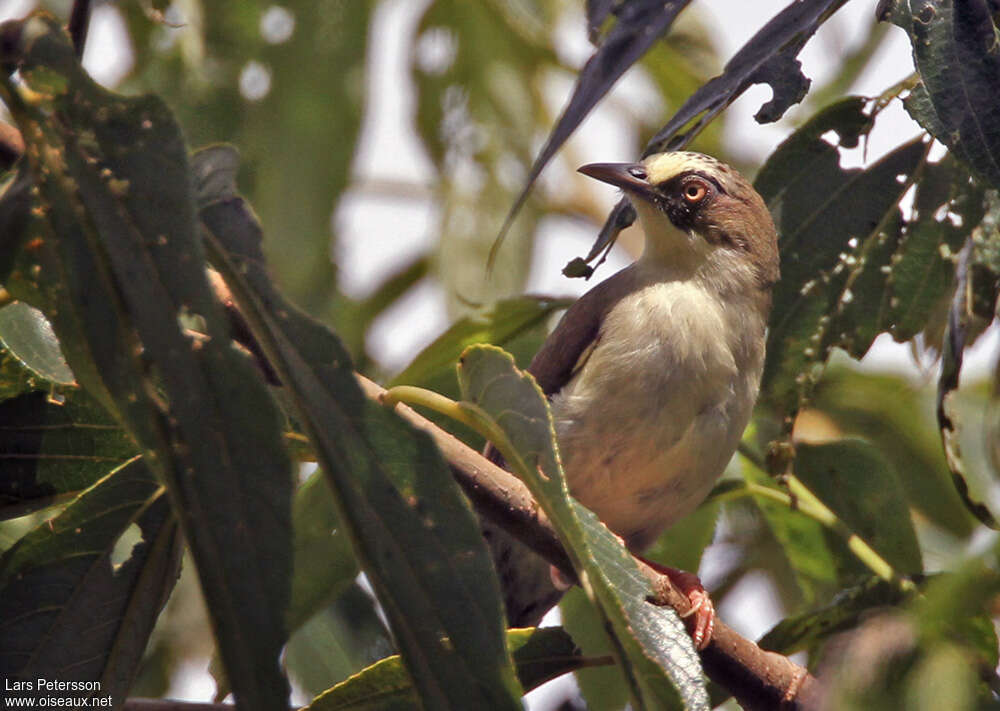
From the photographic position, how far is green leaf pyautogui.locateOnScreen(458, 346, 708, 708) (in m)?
1.84

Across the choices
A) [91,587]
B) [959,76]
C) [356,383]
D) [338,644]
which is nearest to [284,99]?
[338,644]

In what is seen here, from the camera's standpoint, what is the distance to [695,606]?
341 cm

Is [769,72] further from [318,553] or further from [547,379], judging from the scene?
[547,379]

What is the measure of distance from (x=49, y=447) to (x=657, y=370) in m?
1.94

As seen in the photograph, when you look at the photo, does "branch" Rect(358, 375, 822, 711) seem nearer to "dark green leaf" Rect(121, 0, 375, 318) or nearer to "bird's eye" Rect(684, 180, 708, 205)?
"dark green leaf" Rect(121, 0, 375, 318)

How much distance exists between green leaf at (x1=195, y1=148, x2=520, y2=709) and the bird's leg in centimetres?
109


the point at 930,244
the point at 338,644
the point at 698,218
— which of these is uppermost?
the point at 698,218

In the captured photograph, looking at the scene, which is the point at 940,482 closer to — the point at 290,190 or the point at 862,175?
the point at 862,175

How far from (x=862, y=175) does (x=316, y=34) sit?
6.64 ft

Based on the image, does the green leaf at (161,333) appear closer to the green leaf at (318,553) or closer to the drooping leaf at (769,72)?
the green leaf at (318,553)

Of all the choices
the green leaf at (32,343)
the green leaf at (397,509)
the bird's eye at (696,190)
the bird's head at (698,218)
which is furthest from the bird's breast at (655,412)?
the green leaf at (397,509)

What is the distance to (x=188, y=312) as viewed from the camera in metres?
1.66

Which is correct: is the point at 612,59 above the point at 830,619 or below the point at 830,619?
above

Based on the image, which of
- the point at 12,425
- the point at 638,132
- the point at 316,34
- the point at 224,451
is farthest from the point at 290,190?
the point at 638,132
